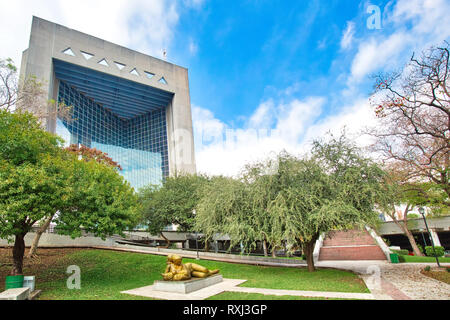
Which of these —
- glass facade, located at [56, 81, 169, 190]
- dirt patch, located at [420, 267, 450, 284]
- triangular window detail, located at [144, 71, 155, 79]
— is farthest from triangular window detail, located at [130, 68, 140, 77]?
dirt patch, located at [420, 267, 450, 284]

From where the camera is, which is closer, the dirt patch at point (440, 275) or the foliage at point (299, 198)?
the dirt patch at point (440, 275)

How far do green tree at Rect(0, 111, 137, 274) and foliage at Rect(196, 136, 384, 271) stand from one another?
18.1 feet

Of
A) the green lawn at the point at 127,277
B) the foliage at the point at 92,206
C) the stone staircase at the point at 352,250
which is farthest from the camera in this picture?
the stone staircase at the point at 352,250

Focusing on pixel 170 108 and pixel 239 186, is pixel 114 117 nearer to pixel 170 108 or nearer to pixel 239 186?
pixel 170 108

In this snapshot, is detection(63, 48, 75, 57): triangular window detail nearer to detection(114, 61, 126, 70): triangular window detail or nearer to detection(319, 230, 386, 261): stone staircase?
detection(114, 61, 126, 70): triangular window detail

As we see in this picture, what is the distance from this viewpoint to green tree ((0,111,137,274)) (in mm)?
9484

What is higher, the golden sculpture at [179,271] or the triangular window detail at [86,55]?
the triangular window detail at [86,55]

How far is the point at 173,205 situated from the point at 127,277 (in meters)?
12.0

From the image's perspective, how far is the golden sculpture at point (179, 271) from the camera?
10211mm

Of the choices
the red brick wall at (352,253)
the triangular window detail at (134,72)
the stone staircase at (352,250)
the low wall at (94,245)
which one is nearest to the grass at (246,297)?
the low wall at (94,245)

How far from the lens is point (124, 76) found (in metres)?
52.6

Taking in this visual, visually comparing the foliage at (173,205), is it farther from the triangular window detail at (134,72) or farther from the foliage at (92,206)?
the triangular window detail at (134,72)

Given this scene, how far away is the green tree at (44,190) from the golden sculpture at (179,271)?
372cm

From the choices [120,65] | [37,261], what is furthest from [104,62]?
[37,261]
